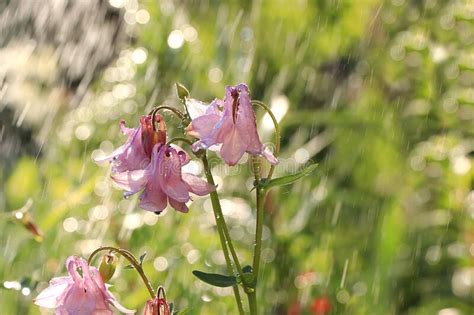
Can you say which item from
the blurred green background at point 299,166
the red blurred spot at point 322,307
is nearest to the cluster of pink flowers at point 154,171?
the blurred green background at point 299,166

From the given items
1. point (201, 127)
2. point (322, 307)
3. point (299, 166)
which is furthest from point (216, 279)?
point (299, 166)

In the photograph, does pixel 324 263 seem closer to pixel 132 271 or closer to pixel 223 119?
pixel 132 271

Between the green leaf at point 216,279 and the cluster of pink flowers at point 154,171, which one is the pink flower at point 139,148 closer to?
the cluster of pink flowers at point 154,171

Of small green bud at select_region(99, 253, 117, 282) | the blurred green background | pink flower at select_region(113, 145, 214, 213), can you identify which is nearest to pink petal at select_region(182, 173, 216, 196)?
pink flower at select_region(113, 145, 214, 213)

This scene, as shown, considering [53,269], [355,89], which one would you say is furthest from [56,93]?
[53,269]

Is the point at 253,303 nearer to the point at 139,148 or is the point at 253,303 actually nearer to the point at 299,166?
the point at 139,148

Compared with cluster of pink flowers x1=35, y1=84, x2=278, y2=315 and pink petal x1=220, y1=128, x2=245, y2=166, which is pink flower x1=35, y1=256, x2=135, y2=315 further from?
pink petal x1=220, y1=128, x2=245, y2=166
